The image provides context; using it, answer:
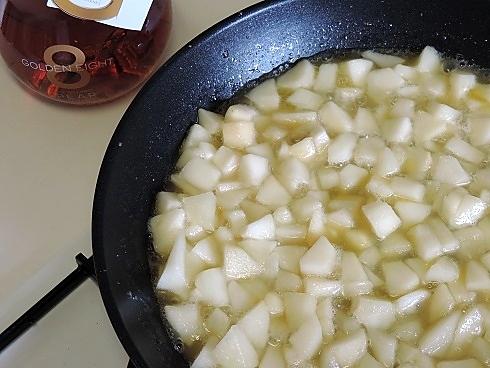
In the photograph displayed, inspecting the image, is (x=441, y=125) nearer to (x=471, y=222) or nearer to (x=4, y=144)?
(x=471, y=222)

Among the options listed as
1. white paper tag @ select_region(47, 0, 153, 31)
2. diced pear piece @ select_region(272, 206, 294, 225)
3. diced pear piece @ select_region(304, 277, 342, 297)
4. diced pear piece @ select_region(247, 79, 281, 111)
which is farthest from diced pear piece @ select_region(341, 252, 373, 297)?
white paper tag @ select_region(47, 0, 153, 31)

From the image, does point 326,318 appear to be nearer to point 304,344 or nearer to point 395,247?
point 304,344

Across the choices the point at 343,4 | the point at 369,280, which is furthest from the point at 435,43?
the point at 369,280

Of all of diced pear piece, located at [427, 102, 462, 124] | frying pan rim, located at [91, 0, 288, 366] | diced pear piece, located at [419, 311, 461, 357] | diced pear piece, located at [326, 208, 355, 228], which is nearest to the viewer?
frying pan rim, located at [91, 0, 288, 366]

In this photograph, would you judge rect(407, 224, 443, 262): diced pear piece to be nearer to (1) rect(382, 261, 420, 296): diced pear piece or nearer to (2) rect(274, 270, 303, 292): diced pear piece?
(1) rect(382, 261, 420, 296): diced pear piece

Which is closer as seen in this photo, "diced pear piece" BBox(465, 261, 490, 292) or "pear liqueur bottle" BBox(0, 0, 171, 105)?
"diced pear piece" BBox(465, 261, 490, 292)

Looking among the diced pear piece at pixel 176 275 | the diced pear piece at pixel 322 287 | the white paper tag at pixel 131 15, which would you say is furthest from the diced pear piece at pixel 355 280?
the white paper tag at pixel 131 15
